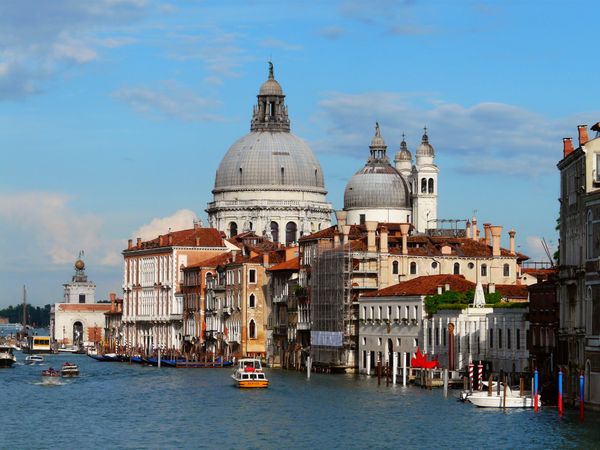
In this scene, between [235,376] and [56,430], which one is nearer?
[56,430]

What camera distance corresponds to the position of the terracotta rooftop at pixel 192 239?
13312 cm

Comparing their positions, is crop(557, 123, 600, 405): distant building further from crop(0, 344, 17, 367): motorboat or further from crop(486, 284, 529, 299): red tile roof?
crop(0, 344, 17, 367): motorboat

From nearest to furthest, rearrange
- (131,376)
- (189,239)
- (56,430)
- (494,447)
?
1. (494,447)
2. (56,430)
3. (131,376)
4. (189,239)

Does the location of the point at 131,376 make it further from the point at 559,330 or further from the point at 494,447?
the point at 494,447

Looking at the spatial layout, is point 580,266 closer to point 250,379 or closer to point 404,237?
point 250,379

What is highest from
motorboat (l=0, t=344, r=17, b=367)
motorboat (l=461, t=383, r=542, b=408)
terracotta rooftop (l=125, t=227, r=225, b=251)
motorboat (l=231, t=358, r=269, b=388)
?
terracotta rooftop (l=125, t=227, r=225, b=251)

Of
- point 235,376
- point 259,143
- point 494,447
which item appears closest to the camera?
point 494,447

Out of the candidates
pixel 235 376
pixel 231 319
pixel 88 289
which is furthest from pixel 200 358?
pixel 88 289

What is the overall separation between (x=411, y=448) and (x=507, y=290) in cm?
3368

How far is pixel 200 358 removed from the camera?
114 m

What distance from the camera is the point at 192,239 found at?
134 metres

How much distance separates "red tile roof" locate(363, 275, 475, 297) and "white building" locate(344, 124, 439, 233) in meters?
41.6

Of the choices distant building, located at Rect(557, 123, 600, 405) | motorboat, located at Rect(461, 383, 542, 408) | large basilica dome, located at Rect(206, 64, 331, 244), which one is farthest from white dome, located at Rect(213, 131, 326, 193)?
distant building, located at Rect(557, 123, 600, 405)

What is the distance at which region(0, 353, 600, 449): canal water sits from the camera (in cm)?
5222
